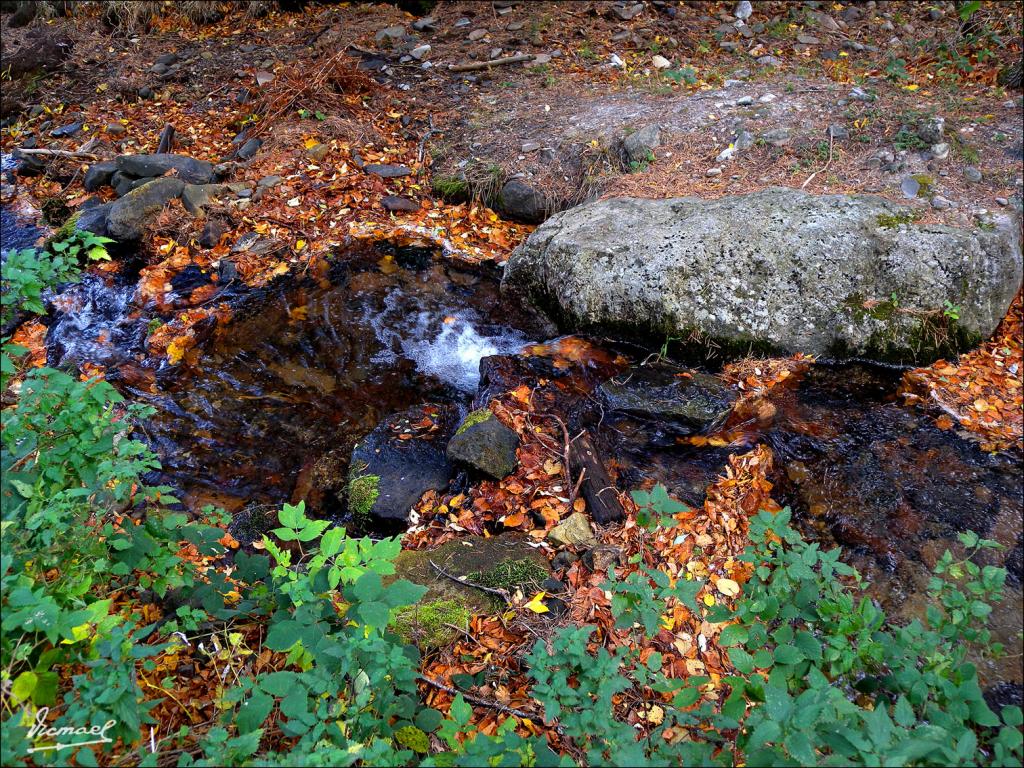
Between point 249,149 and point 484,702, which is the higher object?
point 249,149

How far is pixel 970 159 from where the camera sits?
5.94 m

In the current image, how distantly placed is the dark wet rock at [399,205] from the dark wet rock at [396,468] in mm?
3068

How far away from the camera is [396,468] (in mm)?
4512

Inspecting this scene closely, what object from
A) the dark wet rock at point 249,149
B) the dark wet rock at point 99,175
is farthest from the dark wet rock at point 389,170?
the dark wet rock at point 99,175

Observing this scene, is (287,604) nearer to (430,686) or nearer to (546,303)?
(430,686)

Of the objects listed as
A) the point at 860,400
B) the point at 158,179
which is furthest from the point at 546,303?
the point at 158,179

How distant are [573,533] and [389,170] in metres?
5.30

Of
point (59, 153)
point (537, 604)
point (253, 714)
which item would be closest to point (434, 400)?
point (537, 604)

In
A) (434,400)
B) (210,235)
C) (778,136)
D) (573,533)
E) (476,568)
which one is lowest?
(434,400)

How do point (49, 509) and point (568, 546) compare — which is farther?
point (568, 546)

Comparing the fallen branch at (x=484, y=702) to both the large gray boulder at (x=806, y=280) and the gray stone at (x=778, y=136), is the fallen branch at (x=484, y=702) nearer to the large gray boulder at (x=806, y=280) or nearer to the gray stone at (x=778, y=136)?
the large gray boulder at (x=806, y=280)

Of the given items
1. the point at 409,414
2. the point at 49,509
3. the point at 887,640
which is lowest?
the point at 409,414

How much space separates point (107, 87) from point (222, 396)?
6.62 m

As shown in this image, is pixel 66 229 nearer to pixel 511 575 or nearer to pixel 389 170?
pixel 389 170
